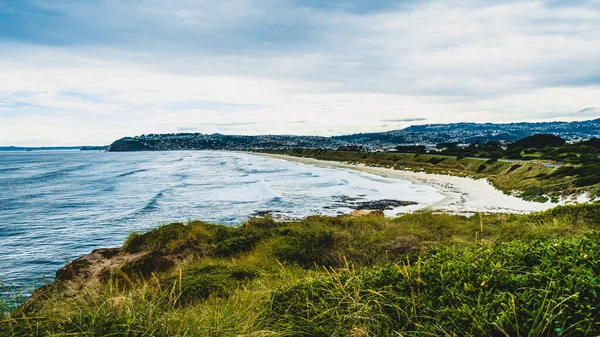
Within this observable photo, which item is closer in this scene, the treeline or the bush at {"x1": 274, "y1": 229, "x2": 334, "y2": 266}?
the bush at {"x1": 274, "y1": 229, "x2": 334, "y2": 266}

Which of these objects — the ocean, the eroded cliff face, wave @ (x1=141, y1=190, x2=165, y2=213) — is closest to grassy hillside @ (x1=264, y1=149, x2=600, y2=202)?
the ocean

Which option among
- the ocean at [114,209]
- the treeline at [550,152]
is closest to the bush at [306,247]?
the ocean at [114,209]

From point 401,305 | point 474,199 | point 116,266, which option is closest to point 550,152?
point 474,199

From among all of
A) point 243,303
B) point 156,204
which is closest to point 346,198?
point 156,204

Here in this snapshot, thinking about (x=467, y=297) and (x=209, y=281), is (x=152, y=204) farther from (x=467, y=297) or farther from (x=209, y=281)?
(x=467, y=297)

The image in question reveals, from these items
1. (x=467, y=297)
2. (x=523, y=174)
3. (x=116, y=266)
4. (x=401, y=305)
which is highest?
(x=467, y=297)

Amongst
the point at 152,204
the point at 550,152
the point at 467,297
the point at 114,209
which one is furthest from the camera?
the point at 550,152

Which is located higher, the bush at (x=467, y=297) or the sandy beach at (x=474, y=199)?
the bush at (x=467, y=297)

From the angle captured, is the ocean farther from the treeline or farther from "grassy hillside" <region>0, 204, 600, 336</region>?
the treeline

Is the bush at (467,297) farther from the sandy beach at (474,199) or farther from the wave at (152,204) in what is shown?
the wave at (152,204)

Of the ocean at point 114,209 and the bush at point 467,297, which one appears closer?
the bush at point 467,297

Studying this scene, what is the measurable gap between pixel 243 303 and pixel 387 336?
6.97 feet

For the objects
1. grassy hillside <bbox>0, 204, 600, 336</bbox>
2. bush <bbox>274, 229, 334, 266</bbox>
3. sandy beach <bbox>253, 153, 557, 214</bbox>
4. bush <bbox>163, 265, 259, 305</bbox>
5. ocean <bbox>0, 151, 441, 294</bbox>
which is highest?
grassy hillside <bbox>0, 204, 600, 336</bbox>

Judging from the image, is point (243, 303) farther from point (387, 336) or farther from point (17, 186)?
point (17, 186)
